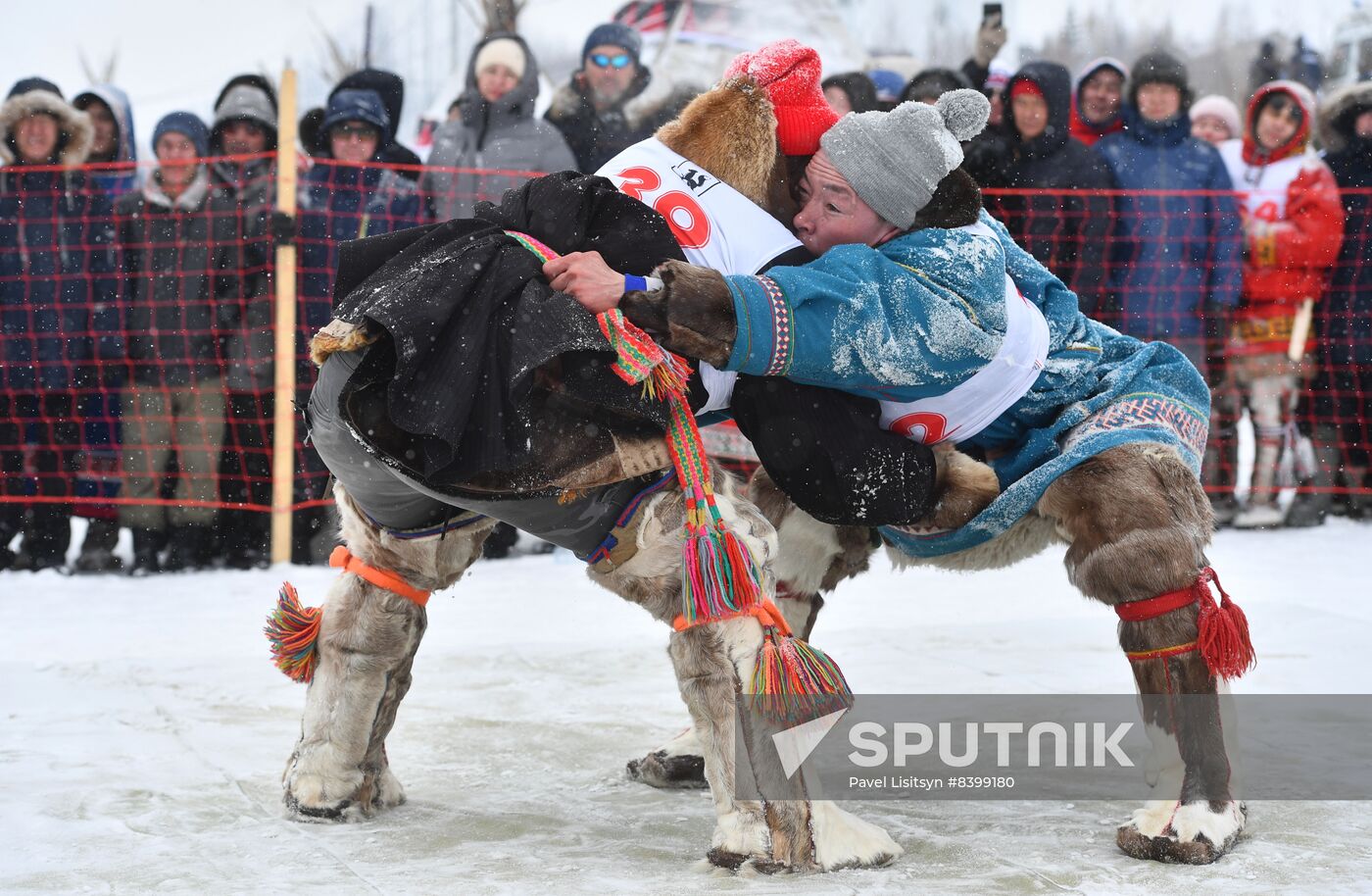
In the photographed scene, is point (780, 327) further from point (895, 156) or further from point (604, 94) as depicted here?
point (604, 94)

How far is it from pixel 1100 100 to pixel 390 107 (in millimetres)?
3361

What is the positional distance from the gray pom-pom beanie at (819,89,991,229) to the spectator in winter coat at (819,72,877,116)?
400 centimetres

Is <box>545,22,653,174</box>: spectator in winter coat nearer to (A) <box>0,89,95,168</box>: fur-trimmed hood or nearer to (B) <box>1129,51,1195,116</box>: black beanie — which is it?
(A) <box>0,89,95,168</box>: fur-trimmed hood

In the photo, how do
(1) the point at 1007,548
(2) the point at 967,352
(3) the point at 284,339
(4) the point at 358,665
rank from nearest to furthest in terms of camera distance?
(2) the point at 967,352 < (4) the point at 358,665 < (1) the point at 1007,548 < (3) the point at 284,339

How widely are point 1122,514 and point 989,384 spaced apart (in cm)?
33

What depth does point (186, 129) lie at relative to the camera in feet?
21.3

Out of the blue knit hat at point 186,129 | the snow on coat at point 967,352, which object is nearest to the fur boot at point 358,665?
the snow on coat at point 967,352

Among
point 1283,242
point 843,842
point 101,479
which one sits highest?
point 1283,242

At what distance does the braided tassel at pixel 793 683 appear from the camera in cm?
236

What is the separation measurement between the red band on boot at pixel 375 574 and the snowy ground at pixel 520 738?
0.43 m

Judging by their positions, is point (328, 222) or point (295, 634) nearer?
point (295, 634)

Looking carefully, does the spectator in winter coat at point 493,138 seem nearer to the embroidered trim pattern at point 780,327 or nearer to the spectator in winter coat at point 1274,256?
the spectator in winter coat at point 1274,256

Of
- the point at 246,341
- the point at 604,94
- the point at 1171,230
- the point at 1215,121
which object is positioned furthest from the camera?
the point at 1215,121

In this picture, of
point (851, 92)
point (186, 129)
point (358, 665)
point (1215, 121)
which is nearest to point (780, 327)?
point (358, 665)
